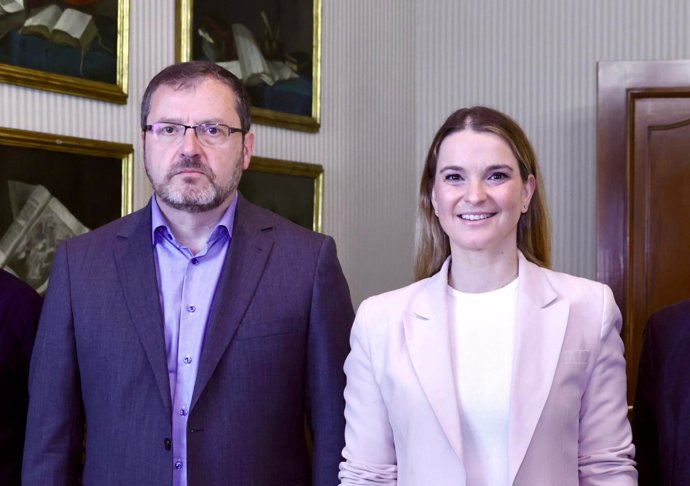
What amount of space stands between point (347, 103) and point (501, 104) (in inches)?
39.4

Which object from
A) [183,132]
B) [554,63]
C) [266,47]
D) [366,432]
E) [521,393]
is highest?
[554,63]

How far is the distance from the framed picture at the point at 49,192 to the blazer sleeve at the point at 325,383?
3.37 feet

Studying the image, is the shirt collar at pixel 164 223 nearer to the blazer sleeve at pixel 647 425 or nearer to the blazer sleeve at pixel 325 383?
the blazer sleeve at pixel 325 383

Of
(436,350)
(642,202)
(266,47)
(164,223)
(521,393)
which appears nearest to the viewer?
(521,393)

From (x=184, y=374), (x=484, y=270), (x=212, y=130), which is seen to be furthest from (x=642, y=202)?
(x=184, y=374)

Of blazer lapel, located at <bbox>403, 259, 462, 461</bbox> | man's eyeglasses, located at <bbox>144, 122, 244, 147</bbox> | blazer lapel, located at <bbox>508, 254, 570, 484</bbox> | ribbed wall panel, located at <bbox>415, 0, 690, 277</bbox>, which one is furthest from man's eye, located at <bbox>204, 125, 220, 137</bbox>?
ribbed wall panel, located at <bbox>415, 0, 690, 277</bbox>

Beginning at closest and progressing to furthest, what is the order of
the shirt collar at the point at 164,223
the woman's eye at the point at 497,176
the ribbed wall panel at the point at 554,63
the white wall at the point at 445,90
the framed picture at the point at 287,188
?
the woman's eye at the point at 497,176 → the shirt collar at the point at 164,223 → the framed picture at the point at 287,188 → the white wall at the point at 445,90 → the ribbed wall panel at the point at 554,63

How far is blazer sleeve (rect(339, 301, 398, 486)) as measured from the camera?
2.39 meters

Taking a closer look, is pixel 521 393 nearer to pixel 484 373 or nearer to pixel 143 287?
pixel 484 373

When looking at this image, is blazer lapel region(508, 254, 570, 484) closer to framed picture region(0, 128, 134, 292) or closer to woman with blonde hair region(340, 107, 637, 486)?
woman with blonde hair region(340, 107, 637, 486)

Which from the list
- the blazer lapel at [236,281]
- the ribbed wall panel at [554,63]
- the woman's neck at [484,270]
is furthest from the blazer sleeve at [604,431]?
the ribbed wall panel at [554,63]

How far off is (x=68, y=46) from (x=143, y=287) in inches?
43.7

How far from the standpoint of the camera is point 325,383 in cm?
257

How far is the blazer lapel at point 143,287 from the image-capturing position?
7.97 ft
